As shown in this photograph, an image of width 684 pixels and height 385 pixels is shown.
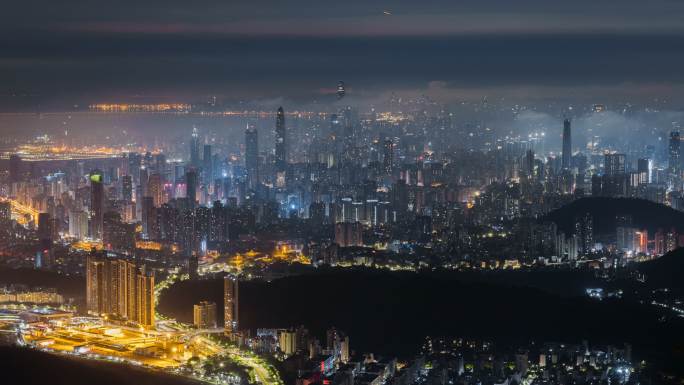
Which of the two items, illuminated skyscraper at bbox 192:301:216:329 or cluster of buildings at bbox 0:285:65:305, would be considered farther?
cluster of buildings at bbox 0:285:65:305

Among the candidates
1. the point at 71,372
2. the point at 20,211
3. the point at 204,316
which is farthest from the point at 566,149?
the point at 71,372

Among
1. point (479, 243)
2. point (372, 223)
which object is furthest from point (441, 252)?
point (372, 223)

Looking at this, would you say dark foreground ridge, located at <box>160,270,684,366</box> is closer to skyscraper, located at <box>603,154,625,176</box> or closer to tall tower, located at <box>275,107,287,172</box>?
tall tower, located at <box>275,107,287,172</box>

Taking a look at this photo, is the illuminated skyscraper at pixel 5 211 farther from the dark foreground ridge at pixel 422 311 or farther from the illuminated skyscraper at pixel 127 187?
the dark foreground ridge at pixel 422 311

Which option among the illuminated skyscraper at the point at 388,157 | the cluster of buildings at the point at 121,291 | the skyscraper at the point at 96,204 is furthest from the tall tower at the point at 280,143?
the cluster of buildings at the point at 121,291

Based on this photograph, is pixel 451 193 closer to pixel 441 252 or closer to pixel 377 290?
pixel 441 252

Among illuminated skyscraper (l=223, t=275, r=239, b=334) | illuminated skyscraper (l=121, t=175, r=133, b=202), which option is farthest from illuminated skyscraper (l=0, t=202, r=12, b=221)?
illuminated skyscraper (l=223, t=275, r=239, b=334)

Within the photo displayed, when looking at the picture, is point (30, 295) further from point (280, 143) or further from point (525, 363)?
point (280, 143)
